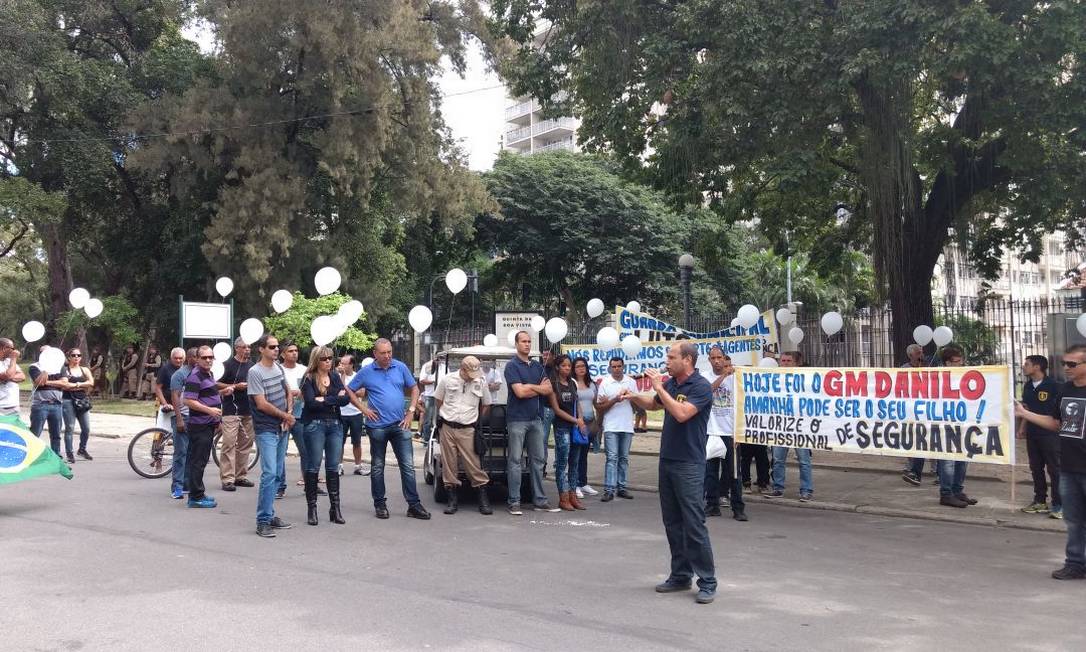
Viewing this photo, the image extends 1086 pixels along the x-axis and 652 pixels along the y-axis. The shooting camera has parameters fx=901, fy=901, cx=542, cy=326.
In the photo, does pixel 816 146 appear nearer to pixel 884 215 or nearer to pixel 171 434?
pixel 884 215

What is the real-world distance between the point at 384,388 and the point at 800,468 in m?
5.09

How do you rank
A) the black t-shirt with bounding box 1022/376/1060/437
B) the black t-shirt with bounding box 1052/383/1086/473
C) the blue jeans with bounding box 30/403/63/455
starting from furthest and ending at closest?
the blue jeans with bounding box 30/403/63/455
the black t-shirt with bounding box 1022/376/1060/437
the black t-shirt with bounding box 1052/383/1086/473

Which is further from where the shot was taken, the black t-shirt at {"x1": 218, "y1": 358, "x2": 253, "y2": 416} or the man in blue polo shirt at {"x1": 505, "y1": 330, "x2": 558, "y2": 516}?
the black t-shirt at {"x1": 218, "y1": 358, "x2": 253, "y2": 416}

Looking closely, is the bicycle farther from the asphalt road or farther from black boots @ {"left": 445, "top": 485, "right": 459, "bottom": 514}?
black boots @ {"left": 445, "top": 485, "right": 459, "bottom": 514}

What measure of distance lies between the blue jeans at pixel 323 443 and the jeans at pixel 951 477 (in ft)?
22.1

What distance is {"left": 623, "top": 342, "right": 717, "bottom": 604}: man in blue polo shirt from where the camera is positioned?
623 centimetres

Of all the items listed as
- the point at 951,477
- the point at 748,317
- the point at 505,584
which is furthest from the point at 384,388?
the point at 951,477

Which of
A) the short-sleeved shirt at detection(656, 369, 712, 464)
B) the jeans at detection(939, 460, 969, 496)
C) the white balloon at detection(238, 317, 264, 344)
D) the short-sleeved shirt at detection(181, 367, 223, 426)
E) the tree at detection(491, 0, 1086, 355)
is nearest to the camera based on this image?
the short-sleeved shirt at detection(656, 369, 712, 464)

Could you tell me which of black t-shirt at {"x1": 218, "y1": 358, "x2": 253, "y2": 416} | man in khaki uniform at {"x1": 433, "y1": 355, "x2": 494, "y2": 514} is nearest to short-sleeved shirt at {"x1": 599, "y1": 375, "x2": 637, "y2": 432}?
man in khaki uniform at {"x1": 433, "y1": 355, "x2": 494, "y2": 514}

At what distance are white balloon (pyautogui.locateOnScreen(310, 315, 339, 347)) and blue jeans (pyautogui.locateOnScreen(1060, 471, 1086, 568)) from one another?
289 inches

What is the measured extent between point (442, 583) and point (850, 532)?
4528 millimetres

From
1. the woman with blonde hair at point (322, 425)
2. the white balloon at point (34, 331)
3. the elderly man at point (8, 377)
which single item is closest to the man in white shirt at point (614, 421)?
the woman with blonde hair at point (322, 425)

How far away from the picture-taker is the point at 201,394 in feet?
33.1

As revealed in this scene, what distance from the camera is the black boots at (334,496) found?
29.7ft
